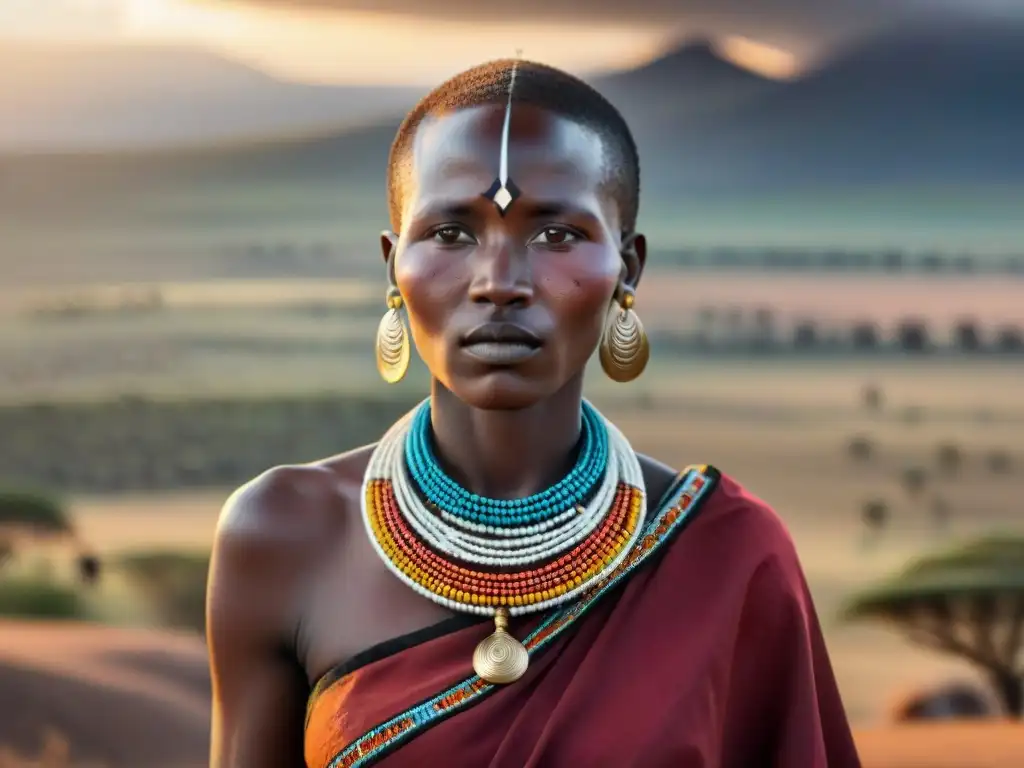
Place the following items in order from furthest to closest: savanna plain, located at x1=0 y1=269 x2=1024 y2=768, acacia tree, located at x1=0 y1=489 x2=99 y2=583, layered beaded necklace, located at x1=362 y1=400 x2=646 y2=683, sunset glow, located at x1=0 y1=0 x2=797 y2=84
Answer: acacia tree, located at x1=0 y1=489 x2=99 y2=583, savanna plain, located at x1=0 y1=269 x2=1024 y2=768, sunset glow, located at x1=0 y1=0 x2=797 y2=84, layered beaded necklace, located at x1=362 y1=400 x2=646 y2=683

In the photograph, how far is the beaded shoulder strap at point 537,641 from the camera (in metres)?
1.52

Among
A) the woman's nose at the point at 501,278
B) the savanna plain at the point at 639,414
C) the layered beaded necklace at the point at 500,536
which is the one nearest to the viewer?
the woman's nose at the point at 501,278

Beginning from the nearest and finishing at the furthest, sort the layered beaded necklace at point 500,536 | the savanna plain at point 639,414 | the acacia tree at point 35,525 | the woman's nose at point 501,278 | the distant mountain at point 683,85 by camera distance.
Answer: the woman's nose at point 501,278 < the layered beaded necklace at point 500,536 < the distant mountain at point 683,85 < the savanna plain at point 639,414 < the acacia tree at point 35,525

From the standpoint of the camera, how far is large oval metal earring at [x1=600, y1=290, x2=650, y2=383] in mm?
1592

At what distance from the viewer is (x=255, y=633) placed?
1.62m

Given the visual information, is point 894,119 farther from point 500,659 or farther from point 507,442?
point 500,659

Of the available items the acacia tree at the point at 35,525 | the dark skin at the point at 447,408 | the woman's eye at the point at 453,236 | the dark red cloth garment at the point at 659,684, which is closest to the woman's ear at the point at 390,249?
the dark skin at the point at 447,408

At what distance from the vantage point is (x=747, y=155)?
19.6 feet

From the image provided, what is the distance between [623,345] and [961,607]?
454 cm

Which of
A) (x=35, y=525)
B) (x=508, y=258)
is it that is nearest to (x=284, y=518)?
(x=508, y=258)

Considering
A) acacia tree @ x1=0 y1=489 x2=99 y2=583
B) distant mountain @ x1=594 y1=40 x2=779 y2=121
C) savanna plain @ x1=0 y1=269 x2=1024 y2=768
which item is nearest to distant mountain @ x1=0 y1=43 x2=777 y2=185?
distant mountain @ x1=594 y1=40 x2=779 y2=121

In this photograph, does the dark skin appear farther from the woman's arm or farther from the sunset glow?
the sunset glow

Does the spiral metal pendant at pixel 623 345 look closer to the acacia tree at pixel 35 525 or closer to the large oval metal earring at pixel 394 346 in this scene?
the large oval metal earring at pixel 394 346

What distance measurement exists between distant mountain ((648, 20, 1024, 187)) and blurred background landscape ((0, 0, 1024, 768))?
13mm
